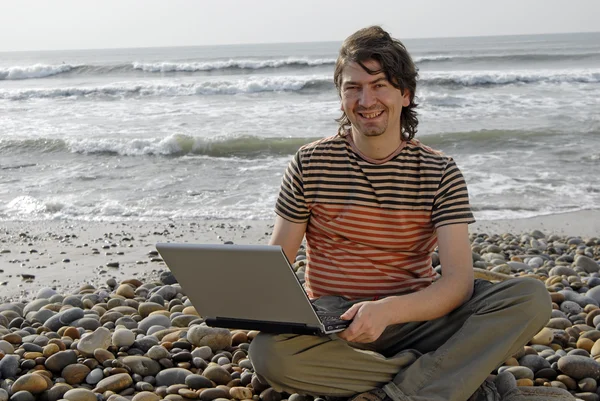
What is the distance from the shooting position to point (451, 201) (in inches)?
118

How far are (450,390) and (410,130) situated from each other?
117 cm

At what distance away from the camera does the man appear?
282 centimetres

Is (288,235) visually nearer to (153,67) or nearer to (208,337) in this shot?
(208,337)

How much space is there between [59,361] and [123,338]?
0.36 metres

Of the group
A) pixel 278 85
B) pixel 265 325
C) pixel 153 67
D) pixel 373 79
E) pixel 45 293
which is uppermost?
pixel 373 79

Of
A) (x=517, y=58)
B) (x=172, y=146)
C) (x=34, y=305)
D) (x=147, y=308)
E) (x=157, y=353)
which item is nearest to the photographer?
(x=157, y=353)

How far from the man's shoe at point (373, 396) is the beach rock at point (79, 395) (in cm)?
108

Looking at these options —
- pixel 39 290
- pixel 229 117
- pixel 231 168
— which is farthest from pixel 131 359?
pixel 229 117

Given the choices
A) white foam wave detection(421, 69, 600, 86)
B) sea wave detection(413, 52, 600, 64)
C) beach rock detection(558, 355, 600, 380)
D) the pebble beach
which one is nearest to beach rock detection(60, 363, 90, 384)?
the pebble beach

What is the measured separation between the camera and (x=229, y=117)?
50.8ft

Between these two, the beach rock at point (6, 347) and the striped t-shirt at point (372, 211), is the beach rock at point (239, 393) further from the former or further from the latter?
the beach rock at point (6, 347)

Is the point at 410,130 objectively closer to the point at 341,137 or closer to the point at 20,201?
the point at 341,137

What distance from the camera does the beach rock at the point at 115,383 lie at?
3.13 meters

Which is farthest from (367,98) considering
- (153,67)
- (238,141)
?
(153,67)
